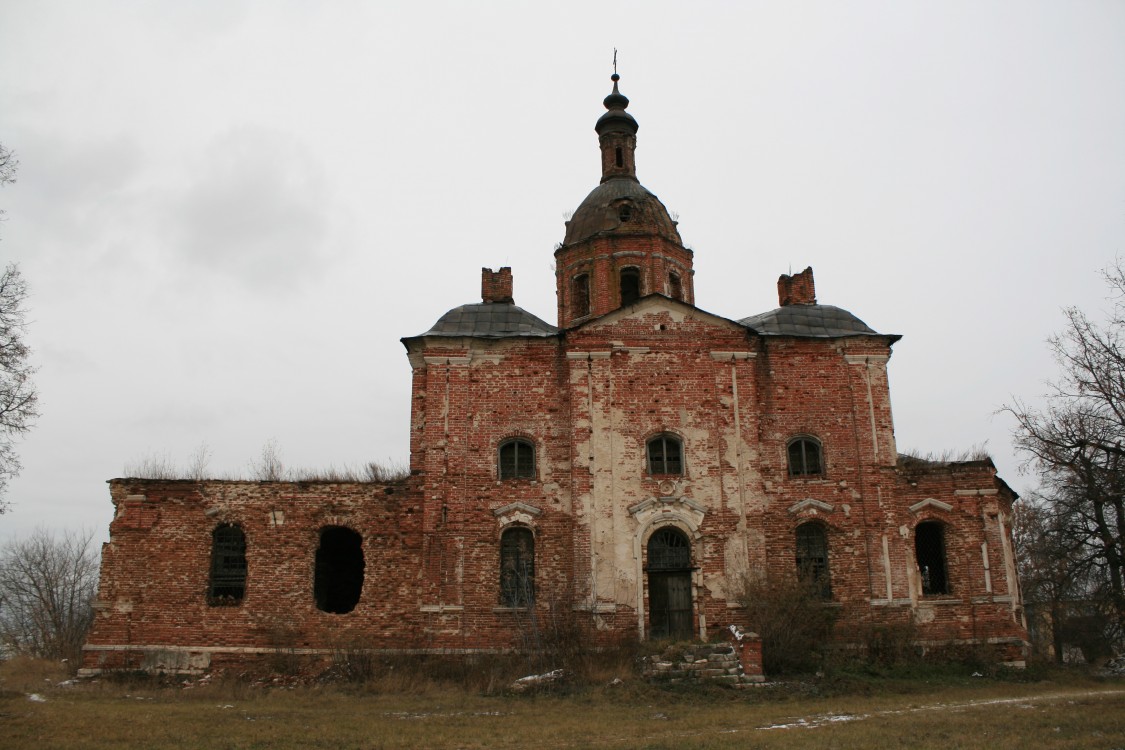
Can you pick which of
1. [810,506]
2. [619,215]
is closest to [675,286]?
[619,215]

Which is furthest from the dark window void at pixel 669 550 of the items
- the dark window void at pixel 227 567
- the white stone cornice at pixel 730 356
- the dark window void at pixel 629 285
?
the dark window void at pixel 227 567

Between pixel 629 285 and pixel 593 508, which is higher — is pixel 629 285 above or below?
above

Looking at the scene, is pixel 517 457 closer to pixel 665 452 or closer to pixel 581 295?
pixel 665 452

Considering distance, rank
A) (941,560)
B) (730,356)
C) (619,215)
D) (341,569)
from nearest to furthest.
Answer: (941,560)
(730,356)
(341,569)
(619,215)

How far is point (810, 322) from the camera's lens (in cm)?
2111

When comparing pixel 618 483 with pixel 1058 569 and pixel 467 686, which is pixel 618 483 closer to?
pixel 467 686

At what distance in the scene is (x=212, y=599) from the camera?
1853 centimetres

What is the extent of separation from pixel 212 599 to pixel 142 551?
1.79 metres

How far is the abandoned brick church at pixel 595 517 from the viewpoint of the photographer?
59.6 ft

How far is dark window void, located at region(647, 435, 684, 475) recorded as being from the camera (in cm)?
1930

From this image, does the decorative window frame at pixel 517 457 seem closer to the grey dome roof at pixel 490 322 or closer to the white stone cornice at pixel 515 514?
the white stone cornice at pixel 515 514

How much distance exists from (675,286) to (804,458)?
649cm

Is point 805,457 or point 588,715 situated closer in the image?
point 588,715

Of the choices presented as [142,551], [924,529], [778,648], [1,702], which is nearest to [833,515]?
[924,529]
